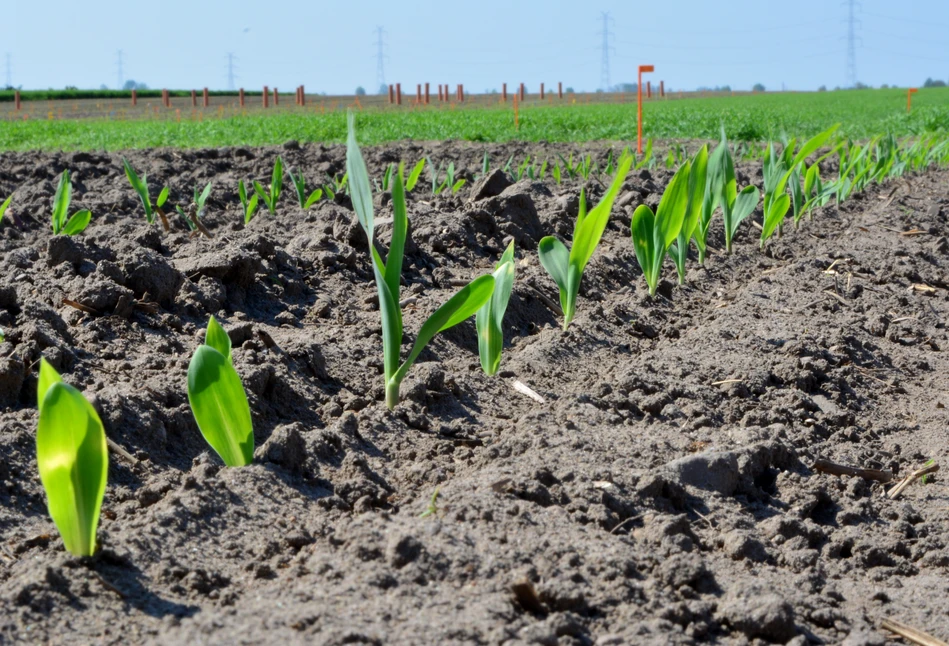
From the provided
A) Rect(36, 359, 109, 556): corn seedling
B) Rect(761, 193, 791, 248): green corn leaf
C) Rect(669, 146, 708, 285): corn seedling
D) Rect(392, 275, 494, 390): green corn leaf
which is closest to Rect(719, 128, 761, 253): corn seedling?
Rect(761, 193, 791, 248): green corn leaf

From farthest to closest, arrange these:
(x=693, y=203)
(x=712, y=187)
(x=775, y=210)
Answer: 1. (x=775, y=210)
2. (x=712, y=187)
3. (x=693, y=203)

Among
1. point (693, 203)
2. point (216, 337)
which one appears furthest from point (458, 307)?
point (693, 203)

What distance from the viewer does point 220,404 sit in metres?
1.69

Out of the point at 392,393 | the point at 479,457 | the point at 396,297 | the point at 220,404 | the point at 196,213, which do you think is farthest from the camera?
the point at 196,213

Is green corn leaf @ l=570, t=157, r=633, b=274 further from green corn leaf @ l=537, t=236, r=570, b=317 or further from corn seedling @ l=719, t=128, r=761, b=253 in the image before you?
corn seedling @ l=719, t=128, r=761, b=253

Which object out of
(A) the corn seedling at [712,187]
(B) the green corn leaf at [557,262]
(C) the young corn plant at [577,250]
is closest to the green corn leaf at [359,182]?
(C) the young corn plant at [577,250]

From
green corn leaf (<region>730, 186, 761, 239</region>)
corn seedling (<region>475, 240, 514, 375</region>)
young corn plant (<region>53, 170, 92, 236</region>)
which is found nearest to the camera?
corn seedling (<region>475, 240, 514, 375</region>)

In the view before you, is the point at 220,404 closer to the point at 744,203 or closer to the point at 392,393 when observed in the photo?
the point at 392,393

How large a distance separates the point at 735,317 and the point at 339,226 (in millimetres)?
1749

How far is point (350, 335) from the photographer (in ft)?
9.12

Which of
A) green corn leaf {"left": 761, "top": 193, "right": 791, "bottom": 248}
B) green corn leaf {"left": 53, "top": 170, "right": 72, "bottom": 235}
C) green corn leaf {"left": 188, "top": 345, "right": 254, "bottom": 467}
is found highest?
green corn leaf {"left": 53, "top": 170, "right": 72, "bottom": 235}

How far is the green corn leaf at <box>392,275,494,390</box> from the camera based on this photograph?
2.09 m

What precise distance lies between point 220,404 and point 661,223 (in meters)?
1.92

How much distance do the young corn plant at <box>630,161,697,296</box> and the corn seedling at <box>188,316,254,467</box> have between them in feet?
5.69
